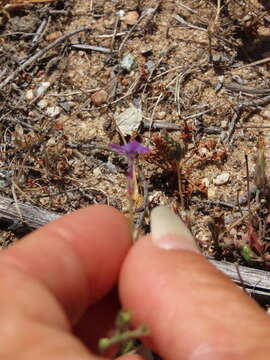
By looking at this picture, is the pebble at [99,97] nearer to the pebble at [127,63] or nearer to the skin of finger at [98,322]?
the pebble at [127,63]

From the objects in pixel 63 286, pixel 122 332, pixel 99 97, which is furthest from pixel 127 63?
pixel 122 332

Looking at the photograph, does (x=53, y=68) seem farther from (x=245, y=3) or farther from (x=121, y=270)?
(x=121, y=270)

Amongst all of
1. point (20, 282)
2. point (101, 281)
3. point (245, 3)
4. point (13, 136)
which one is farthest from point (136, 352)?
point (245, 3)

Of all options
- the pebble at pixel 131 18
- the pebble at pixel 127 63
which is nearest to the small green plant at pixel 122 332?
the pebble at pixel 127 63

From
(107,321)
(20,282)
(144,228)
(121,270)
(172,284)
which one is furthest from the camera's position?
(144,228)

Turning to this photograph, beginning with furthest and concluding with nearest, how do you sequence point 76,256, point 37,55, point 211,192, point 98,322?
point 37,55 < point 211,192 < point 98,322 < point 76,256

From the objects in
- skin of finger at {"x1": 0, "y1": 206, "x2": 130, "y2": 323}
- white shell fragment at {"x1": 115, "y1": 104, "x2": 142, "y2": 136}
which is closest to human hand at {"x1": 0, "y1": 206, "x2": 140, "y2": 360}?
skin of finger at {"x1": 0, "y1": 206, "x2": 130, "y2": 323}

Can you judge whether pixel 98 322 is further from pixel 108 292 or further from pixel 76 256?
pixel 76 256

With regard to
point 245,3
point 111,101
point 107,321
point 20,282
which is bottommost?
point 107,321
